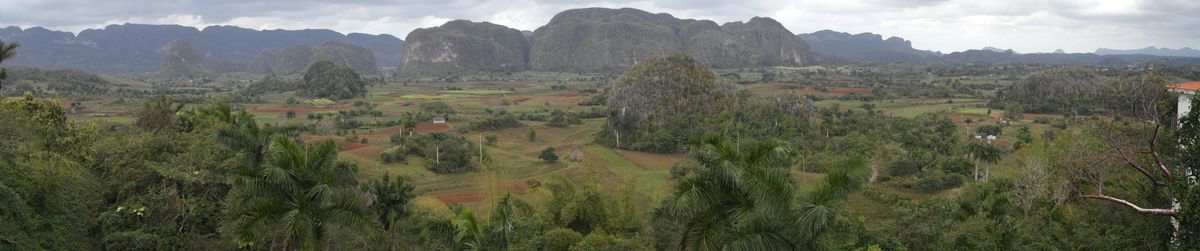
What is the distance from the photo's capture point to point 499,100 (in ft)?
334

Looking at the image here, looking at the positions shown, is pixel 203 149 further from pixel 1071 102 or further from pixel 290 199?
pixel 1071 102

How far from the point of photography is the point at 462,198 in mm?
36094

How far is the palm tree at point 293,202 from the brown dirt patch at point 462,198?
2094 centimetres

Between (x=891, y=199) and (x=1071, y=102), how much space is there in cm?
6026

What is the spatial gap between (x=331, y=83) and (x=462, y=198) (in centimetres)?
8012

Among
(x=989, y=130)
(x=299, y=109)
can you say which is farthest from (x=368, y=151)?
(x=989, y=130)

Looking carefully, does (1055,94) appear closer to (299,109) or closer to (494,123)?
(494,123)

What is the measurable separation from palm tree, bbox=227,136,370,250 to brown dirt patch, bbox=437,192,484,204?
824 inches

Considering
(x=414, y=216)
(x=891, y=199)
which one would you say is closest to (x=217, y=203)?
(x=414, y=216)

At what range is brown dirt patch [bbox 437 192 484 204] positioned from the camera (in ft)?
115

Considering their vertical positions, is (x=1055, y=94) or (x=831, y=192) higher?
(x=831, y=192)

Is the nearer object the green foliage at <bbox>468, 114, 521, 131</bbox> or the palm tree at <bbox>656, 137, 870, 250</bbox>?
the palm tree at <bbox>656, 137, 870, 250</bbox>

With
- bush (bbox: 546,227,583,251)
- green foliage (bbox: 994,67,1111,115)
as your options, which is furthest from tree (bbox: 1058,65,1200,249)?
green foliage (bbox: 994,67,1111,115)

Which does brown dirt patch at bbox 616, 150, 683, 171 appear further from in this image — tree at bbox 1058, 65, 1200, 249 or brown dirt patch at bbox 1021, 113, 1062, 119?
brown dirt patch at bbox 1021, 113, 1062, 119
